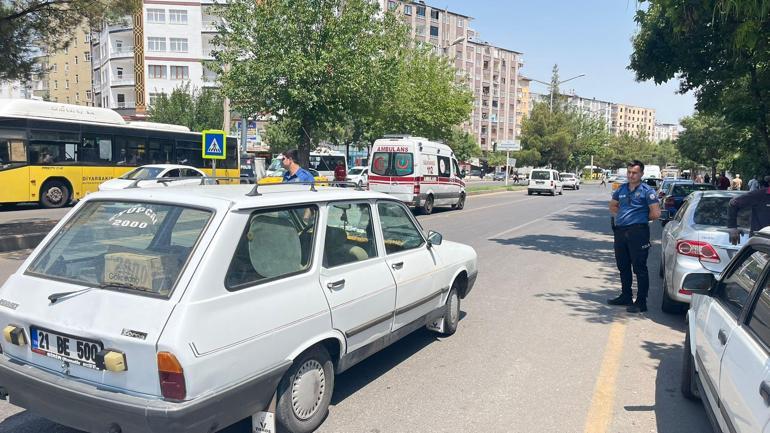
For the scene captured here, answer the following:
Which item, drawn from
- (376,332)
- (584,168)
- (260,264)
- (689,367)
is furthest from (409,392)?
(584,168)

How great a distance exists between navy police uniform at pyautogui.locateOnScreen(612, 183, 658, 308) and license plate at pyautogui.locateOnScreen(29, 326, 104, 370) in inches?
225

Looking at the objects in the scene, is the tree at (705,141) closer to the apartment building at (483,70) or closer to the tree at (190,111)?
the tree at (190,111)

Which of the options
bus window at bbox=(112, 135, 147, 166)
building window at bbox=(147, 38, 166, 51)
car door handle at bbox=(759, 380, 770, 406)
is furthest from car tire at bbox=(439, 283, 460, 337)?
building window at bbox=(147, 38, 166, 51)

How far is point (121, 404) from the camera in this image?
2812 mm

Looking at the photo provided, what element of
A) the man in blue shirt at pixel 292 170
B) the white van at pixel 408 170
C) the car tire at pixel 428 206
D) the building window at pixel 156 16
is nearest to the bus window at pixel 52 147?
the white van at pixel 408 170

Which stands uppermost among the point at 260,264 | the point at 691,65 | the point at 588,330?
the point at 691,65

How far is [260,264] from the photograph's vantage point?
134 inches

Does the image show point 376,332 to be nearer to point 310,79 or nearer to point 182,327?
point 182,327

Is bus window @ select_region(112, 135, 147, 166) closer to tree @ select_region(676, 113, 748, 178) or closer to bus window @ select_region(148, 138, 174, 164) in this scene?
bus window @ select_region(148, 138, 174, 164)

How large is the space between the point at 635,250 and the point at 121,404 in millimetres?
5812

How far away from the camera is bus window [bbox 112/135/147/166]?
20.8 metres

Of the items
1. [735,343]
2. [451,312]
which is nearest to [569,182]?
[451,312]

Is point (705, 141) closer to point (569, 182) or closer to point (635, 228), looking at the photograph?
point (569, 182)

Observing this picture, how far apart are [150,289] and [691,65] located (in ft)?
46.2
